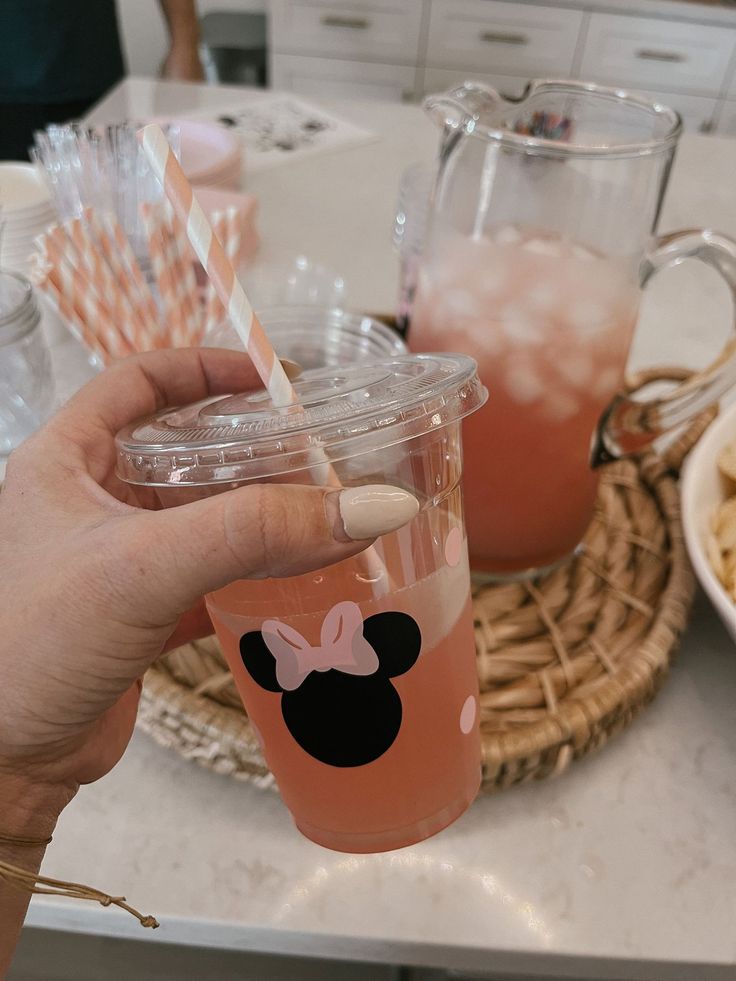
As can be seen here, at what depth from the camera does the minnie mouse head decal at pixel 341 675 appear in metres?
0.38

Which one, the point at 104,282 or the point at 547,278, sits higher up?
the point at 547,278

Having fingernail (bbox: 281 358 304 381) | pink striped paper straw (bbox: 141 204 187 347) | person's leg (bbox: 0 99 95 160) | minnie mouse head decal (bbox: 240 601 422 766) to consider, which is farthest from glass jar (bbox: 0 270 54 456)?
person's leg (bbox: 0 99 95 160)

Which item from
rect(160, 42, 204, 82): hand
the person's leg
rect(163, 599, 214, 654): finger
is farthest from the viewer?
rect(160, 42, 204, 82): hand

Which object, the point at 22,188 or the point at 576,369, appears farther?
the point at 22,188

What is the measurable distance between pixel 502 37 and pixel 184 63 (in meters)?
1.23

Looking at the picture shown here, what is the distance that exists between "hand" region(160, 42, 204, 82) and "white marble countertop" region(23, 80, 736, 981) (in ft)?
7.47

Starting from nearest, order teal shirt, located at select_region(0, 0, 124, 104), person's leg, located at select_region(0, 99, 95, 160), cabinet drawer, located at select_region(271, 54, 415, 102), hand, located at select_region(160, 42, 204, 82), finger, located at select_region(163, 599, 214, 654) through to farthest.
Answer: finger, located at select_region(163, 599, 214, 654), teal shirt, located at select_region(0, 0, 124, 104), person's leg, located at select_region(0, 99, 95, 160), hand, located at select_region(160, 42, 204, 82), cabinet drawer, located at select_region(271, 54, 415, 102)

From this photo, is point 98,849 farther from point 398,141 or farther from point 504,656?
point 398,141

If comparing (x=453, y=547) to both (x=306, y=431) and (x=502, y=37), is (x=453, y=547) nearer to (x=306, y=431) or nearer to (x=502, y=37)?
(x=306, y=431)

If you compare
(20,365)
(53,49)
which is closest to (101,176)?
(20,365)

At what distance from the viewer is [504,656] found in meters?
0.62

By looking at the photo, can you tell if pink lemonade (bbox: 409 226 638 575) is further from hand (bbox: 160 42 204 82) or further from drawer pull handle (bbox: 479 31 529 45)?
drawer pull handle (bbox: 479 31 529 45)

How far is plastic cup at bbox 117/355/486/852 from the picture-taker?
1.18 feet

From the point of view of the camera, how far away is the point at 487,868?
1.73ft
